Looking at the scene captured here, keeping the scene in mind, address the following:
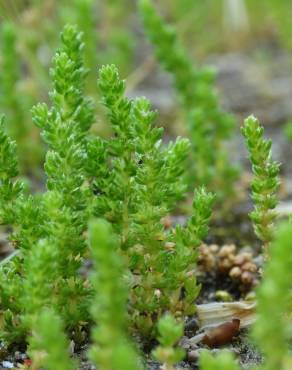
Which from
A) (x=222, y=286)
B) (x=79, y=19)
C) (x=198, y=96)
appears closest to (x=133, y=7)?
(x=79, y=19)

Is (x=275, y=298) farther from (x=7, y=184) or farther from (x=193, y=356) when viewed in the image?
(x=7, y=184)

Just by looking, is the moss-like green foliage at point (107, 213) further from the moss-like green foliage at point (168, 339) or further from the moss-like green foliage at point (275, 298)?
the moss-like green foliage at point (275, 298)

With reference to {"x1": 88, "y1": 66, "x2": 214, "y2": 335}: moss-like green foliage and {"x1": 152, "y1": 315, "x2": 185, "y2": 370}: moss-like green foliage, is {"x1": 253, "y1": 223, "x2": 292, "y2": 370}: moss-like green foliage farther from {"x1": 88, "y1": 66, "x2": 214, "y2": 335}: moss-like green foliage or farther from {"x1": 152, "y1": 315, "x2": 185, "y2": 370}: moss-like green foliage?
{"x1": 88, "y1": 66, "x2": 214, "y2": 335}: moss-like green foliage

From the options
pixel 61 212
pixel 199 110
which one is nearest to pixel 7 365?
pixel 61 212

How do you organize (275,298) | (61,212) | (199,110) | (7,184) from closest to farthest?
(275,298) → (61,212) → (7,184) → (199,110)

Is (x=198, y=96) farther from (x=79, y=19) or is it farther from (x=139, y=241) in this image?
(x=139, y=241)

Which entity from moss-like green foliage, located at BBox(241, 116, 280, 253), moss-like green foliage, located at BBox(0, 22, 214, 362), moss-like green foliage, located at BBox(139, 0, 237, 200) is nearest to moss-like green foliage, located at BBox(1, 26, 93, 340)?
moss-like green foliage, located at BBox(0, 22, 214, 362)

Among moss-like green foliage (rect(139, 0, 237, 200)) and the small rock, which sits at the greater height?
moss-like green foliage (rect(139, 0, 237, 200))

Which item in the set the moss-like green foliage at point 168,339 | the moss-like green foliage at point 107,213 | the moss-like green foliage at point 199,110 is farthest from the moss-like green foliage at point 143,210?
the moss-like green foliage at point 199,110
